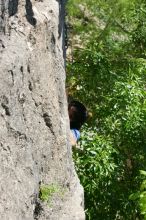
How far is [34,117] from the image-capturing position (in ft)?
11.9

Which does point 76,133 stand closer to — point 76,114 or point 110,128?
point 76,114

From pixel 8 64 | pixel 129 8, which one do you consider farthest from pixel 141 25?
pixel 8 64

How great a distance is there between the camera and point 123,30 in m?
7.12

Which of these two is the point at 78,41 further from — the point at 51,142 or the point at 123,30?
the point at 51,142

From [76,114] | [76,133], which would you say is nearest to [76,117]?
[76,114]

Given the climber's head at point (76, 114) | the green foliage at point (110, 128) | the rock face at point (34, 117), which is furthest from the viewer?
the green foliage at point (110, 128)

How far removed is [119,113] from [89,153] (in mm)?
537

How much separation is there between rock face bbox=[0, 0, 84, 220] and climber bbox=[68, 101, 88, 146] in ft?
1.43

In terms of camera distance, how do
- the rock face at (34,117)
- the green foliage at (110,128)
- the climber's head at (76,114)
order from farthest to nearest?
1. the green foliage at (110,128)
2. the climber's head at (76,114)
3. the rock face at (34,117)

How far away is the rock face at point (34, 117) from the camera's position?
10.7ft

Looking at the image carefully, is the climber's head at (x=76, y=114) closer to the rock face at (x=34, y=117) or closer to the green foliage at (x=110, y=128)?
the green foliage at (x=110, y=128)

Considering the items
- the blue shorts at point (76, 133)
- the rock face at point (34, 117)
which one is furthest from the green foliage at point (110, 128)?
the rock face at point (34, 117)

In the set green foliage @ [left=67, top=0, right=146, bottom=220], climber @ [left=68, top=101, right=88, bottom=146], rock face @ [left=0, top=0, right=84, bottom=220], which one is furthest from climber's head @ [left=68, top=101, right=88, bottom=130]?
rock face @ [left=0, top=0, right=84, bottom=220]

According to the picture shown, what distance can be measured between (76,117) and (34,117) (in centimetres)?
101
